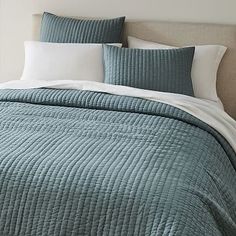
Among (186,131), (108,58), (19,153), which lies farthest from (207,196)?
(108,58)

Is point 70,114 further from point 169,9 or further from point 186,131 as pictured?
point 169,9

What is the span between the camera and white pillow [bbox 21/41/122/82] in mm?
3162

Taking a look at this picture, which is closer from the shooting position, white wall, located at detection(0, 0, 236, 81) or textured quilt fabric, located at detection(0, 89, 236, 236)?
textured quilt fabric, located at detection(0, 89, 236, 236)

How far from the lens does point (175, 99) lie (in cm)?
270

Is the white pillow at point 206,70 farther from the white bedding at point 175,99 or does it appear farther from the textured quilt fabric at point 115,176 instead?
the textured quilt fabric at point 115,176

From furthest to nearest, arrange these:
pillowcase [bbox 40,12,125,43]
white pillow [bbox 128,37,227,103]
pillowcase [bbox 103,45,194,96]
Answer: pillowcase [bbox 40,12,125,43], white pillow [bbox 128,37,227,103], pillowcase [bbox 103,45,194,96]

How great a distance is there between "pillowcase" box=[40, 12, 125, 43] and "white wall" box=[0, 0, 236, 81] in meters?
0.16

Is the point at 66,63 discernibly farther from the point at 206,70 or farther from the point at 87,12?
the point at 206,70

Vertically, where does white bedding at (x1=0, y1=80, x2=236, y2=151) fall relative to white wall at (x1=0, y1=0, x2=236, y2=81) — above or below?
below

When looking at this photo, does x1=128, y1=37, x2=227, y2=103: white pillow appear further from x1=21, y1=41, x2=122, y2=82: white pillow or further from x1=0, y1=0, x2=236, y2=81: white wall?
x1=21, y1=41, x2=122, y2=82: white pillow

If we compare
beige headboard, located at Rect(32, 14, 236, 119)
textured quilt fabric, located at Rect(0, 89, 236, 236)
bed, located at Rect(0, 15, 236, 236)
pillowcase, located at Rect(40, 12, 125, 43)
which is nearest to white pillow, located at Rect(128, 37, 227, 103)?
beige headboard, located at Rect(32, 14, 236, 119)

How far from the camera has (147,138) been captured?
2211mm

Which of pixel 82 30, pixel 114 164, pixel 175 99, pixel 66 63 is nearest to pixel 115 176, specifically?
pixel 114 164

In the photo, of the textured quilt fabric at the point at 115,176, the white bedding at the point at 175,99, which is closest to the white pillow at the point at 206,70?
the white bedding at the point at 175,99
